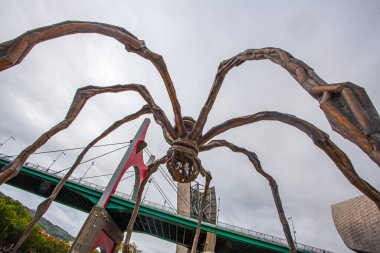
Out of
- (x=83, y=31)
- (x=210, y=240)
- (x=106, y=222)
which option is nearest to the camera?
(x=83, y=31)

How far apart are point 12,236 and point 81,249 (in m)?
16.9

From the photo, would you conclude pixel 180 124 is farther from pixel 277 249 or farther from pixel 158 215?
pixel 277 249

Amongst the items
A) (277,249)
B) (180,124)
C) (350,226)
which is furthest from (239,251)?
(180,124)

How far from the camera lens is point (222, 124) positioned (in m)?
3.28

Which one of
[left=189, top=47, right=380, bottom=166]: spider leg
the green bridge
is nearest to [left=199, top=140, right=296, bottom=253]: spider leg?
[left=189, top=47, right=380, bottom=166]: spider leg

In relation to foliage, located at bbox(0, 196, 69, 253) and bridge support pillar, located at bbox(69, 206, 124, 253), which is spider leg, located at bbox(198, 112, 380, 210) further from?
foliage, located at bbox(0, 196, 69, 253)

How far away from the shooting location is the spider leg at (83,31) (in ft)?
4.26

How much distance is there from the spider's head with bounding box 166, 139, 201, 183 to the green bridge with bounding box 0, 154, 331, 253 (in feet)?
77.3

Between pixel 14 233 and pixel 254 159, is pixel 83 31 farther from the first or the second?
pixel 14 233

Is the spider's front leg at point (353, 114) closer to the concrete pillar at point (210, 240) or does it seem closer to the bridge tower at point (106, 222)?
the bridge tower at point (106, 222)

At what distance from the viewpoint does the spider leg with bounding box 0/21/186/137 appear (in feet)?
4.26

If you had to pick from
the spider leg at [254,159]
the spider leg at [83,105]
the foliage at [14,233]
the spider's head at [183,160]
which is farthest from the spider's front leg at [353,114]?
the foliage at [14,233]

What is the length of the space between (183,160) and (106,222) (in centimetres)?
2362

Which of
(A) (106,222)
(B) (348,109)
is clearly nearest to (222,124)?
(B) (348,109)
